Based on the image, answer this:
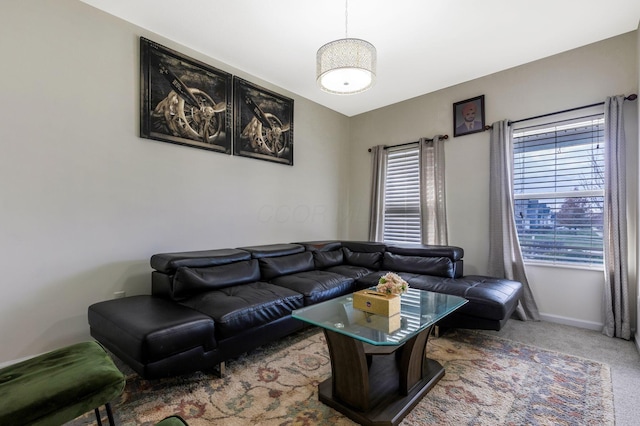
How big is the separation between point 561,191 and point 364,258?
234 cm

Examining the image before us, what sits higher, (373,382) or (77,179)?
(77,179)

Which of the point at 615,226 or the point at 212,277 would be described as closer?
the point at 212,277

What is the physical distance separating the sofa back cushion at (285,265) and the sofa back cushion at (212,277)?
0.09 m

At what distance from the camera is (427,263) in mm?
3422

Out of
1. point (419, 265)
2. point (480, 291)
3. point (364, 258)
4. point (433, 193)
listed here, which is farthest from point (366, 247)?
point (480, 291)

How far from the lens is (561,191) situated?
3234mm

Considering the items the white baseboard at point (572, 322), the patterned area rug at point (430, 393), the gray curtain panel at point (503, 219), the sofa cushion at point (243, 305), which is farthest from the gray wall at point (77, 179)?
the white baseboard at point (572, 322)

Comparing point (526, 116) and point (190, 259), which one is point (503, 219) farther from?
point (190, 259)

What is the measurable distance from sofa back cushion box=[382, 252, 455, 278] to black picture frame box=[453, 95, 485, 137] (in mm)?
1751

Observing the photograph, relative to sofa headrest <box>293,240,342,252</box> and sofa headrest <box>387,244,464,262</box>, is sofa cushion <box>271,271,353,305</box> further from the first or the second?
sofa headrest <box>387,244,464,262</box>

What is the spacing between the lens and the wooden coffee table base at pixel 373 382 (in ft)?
5.40

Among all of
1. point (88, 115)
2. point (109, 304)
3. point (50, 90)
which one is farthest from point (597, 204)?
point (50, 90)

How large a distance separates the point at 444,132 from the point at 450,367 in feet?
9.97

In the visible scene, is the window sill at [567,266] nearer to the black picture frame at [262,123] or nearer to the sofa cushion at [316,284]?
the sofa cushion at [316,284]
